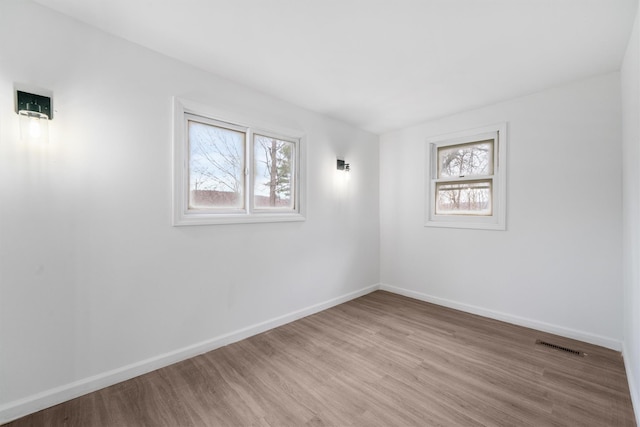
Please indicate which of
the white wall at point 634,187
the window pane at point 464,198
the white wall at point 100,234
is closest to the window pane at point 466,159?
the window pane at point 464,198

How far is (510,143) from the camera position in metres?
3.14

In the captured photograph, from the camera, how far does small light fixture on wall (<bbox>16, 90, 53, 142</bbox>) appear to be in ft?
5.38

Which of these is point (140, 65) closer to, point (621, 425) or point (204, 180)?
point (204, 180)

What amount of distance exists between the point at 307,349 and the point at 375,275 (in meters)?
2.19

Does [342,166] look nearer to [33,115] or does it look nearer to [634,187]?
[634,187]

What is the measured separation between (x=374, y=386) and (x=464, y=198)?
8.92 ft

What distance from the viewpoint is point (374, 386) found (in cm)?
202

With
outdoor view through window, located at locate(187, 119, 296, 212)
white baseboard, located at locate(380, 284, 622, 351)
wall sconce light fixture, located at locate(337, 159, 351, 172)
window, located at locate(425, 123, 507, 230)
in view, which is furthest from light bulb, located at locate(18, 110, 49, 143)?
white baseboard, located at locate(380, 284, 622, 351)

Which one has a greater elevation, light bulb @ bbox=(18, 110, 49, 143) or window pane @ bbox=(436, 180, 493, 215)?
light bulb @ bbox=(18, 110, 49, 143)

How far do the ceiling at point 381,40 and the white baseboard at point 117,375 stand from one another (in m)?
2.54

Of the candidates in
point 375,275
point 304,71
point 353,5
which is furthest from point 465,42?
point 375,275

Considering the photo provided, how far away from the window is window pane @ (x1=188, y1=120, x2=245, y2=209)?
268 centimetres

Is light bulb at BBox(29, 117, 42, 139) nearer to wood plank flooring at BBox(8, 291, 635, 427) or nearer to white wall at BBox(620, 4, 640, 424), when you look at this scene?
wood plank flooring at BBox(8, 291, 635, 427)

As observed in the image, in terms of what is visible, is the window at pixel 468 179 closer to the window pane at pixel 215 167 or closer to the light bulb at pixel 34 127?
the window pane at pixel 215 167
